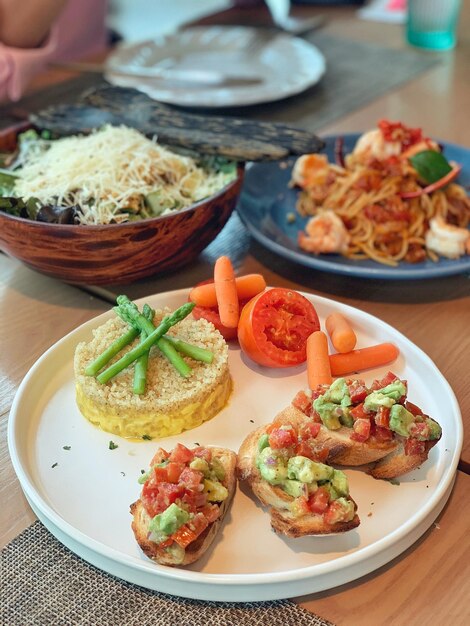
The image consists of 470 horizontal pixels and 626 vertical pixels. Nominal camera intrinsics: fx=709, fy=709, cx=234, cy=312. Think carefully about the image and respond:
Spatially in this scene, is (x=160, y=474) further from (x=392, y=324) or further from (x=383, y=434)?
(x=392, y=324)

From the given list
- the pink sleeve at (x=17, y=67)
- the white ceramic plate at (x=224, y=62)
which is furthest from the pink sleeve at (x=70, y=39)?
the white ceramic plate at (x=224, y=62)

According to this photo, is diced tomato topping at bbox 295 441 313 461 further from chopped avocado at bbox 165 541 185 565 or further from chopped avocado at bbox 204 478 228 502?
chopped avocado at bbox 165 541 185 565

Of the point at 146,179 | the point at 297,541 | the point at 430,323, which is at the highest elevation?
the point at 146,179

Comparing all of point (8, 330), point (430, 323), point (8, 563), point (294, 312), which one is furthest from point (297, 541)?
point (8, 330)

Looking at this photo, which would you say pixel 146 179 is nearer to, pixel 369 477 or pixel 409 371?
pixel 409 371

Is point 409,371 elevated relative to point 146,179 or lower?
lower

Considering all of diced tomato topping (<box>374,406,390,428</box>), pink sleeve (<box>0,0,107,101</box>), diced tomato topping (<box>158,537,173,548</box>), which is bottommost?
pink sleeve (<box>0,0,107,101</box>)

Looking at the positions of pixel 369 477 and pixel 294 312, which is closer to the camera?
pixel 369 477

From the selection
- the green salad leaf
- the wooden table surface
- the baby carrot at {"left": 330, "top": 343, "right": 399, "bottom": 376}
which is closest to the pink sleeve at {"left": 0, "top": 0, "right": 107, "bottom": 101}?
the wooden table surface
